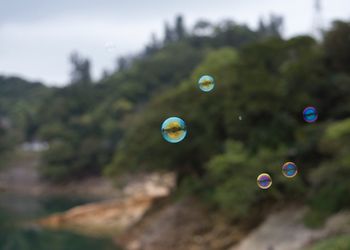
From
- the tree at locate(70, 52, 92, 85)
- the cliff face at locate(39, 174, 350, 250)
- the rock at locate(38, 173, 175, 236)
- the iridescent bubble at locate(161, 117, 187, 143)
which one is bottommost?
the iridescent bubble at locate(161, 117, 187, 143)

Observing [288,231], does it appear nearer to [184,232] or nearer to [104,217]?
[184,232]

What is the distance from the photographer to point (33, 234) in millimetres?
21609

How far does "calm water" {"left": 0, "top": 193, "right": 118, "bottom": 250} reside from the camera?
62.1 ft

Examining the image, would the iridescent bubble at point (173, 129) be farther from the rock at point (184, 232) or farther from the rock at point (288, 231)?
the rock at point (184, 232)

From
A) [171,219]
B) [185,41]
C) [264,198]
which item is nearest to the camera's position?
[264,198]

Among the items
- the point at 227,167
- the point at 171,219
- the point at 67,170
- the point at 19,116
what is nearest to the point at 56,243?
the point at 171,219

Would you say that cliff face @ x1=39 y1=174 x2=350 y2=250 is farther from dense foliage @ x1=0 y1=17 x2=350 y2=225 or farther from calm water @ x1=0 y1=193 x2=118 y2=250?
calm water @ x1=0 y1=193 x2=118 y2=250

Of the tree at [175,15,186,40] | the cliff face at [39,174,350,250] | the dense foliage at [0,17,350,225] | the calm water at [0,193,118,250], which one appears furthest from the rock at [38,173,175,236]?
the tree at [175,15,186,40]

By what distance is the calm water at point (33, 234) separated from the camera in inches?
745

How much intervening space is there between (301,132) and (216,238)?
468 cm

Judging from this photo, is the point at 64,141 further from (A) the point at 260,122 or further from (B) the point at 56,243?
(A) the point at 260,122

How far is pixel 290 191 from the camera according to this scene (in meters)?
15.6

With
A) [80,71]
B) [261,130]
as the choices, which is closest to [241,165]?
[261,130]

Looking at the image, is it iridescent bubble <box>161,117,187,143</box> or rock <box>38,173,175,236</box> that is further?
rock <box>38,173,175,236</box>
